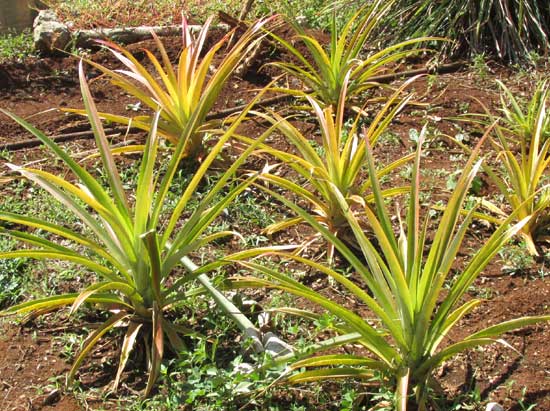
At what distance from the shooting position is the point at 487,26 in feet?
16.3

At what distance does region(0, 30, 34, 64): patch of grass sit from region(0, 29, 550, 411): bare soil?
0.29 metres

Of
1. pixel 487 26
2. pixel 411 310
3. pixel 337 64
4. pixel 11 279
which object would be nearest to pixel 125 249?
pixel 11 279

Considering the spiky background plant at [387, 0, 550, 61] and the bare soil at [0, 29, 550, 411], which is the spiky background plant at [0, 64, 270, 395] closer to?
the bare soil at [0, 29, 550, 411]

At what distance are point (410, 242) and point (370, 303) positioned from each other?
22cm

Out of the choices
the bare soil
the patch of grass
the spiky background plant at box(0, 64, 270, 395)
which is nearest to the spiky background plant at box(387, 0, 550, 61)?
the bare soil

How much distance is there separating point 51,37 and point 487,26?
2777 millimetres

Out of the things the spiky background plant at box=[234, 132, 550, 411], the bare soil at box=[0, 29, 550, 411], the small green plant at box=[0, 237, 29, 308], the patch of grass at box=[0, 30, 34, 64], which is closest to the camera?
the spiky background plant at box=[234, 132, 550, 411]

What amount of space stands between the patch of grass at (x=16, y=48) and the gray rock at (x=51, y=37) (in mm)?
69

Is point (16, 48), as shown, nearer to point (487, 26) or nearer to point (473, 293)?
point (487, 26)

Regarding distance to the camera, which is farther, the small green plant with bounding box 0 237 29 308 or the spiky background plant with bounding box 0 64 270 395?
the small green plant with bounding box 0 237 29 308

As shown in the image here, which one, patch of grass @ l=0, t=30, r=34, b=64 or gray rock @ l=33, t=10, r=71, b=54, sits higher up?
gray rock @ l=33, t=10, r=71, b=54

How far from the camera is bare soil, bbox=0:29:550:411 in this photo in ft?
8.27

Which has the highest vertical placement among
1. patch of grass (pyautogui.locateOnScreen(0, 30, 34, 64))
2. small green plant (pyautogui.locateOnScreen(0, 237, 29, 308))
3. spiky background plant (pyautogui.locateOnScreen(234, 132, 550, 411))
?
patch of grass (pyautogui.locateOnScreen(0, 30, 34, 64))

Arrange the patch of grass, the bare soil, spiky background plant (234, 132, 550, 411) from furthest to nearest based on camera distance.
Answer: the patch of grass → the bare soil → spiky background plant (234, 132, 550, 411)
